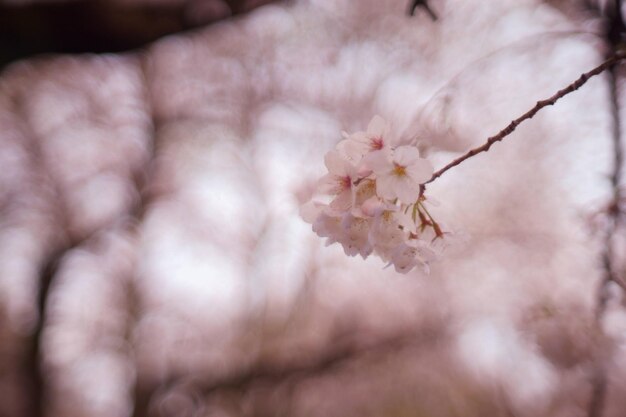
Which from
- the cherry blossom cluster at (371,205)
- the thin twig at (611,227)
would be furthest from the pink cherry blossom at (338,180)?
the thin twig at (611,227)

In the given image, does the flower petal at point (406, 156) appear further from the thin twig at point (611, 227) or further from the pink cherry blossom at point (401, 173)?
the thin twig at point (611, 227)

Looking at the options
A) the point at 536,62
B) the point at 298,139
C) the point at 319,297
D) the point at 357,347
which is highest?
the point at 536,62

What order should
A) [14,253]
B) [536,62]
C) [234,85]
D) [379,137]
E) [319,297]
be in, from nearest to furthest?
[379,137] < [536,62] < [319,297] < [14,253] < [234,85]

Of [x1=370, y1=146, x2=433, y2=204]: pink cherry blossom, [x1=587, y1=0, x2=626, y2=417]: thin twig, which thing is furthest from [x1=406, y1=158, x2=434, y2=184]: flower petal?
[x1=587, y1=0, x2=626, y2=417]: thin twig

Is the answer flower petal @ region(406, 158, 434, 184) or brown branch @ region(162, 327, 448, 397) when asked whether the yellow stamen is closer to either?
flower petal @ region(406, 158, 434, 184)

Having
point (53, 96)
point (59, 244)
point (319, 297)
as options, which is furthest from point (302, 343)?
point (53, 96)

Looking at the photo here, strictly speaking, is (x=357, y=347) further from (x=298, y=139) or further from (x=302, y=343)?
(x=298, y=139)

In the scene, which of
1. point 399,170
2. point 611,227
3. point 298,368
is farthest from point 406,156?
point 298,368

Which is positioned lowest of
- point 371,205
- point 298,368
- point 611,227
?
point 298,368

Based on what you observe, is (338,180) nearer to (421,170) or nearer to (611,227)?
(421,170)
